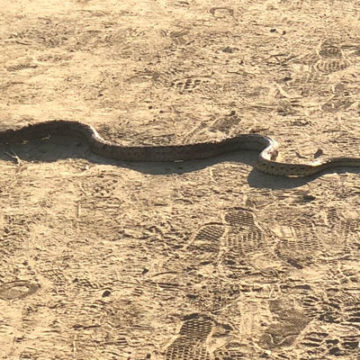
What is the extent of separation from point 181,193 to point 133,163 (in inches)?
32.3

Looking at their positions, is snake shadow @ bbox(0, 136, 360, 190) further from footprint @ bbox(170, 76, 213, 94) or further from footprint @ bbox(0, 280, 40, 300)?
footprint @ bbox(0, 280, 40, 300)

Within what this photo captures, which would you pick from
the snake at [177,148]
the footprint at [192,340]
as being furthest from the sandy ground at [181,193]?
the snake at [177,148]

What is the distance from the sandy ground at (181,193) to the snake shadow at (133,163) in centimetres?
2

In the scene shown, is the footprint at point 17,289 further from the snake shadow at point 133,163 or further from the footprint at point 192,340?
the snake shadow at point 133,163

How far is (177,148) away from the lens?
796cm

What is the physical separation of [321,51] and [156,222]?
3.93m

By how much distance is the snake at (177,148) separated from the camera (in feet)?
24.8

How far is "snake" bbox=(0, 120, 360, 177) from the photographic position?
757cm

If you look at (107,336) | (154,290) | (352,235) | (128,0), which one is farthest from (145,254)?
(128,0)

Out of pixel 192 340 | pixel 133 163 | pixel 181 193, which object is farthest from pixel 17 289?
pixel 133 163

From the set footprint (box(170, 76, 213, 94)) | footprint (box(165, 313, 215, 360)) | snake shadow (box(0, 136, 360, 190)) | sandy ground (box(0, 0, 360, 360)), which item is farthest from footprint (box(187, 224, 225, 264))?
footprint (box(170, 76, 213, 94))

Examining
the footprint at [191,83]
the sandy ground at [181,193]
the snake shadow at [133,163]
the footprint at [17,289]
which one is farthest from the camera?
the footprint at [191,83]

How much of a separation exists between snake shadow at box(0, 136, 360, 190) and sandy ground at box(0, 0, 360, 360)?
0.08 feet

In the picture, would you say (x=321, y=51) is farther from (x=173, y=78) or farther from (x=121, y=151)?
(x=121, y=151)
